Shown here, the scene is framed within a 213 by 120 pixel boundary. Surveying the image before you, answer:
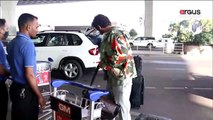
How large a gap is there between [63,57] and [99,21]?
655 cm

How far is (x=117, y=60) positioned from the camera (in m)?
3.76

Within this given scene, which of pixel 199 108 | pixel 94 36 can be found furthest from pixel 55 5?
pixel 199 108

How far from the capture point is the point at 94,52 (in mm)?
9977

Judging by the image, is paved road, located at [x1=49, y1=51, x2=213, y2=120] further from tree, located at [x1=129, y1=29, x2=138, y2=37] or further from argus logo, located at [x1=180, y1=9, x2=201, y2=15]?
tree, located at [x1=129, y1=29, x2=138, y2=37]

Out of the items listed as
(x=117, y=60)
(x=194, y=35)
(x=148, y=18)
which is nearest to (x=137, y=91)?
(x=117, y=60)

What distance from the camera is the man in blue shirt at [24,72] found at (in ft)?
9.60

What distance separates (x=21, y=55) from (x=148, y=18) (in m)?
41.5

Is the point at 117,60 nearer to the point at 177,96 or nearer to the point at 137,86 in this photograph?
the point at 137,86

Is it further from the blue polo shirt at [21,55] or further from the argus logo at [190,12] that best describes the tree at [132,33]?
the blue polo shirt at [21,55]

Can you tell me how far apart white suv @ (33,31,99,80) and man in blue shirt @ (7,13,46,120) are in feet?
22.8

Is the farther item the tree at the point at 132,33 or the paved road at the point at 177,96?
the tree at the point at 132,33

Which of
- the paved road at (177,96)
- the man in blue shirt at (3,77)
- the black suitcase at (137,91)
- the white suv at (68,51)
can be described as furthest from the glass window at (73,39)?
the man in blue shirt at (3,77)

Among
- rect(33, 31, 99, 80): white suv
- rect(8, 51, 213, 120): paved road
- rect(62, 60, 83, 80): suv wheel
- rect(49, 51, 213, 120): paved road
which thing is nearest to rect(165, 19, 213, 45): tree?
rect(8, 51, 213, 120): paved road

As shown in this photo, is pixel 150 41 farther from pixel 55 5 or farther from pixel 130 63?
pixel 130 63
